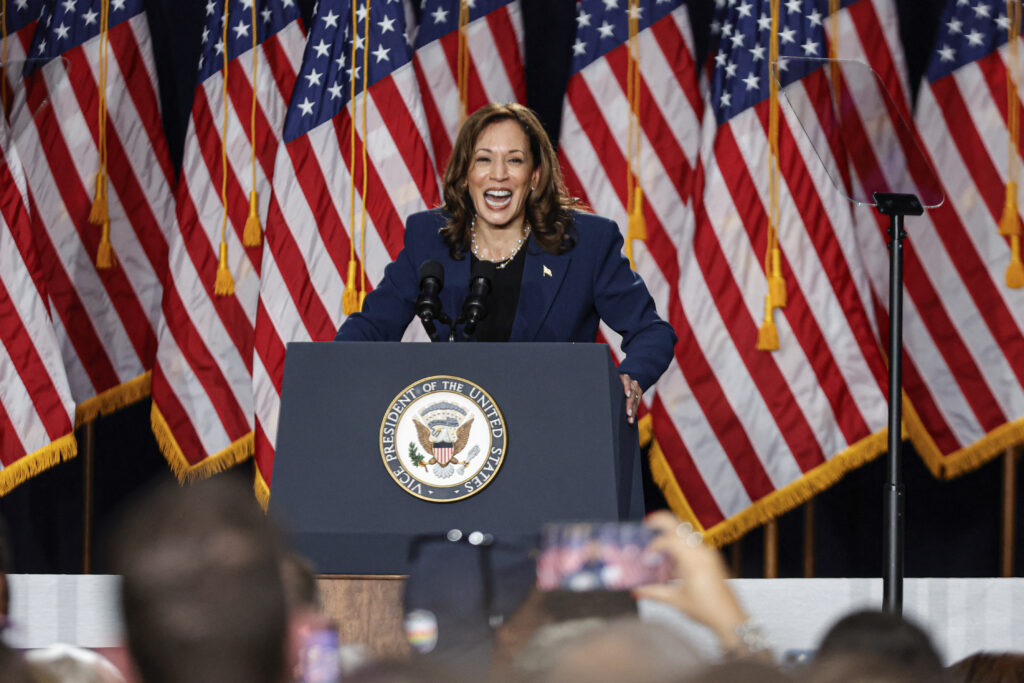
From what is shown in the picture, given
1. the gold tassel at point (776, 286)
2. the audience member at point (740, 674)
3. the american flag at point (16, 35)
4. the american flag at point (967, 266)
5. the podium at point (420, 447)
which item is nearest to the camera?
the audience member at point (740, 674)

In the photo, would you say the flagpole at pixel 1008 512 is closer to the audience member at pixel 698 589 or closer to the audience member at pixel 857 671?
the audience member at pixel 698 589

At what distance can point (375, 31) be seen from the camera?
14.9 ft

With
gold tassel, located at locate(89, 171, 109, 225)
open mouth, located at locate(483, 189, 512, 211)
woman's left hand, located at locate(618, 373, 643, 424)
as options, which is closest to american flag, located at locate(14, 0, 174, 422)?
gold tassel, located at locate(89, 171, 109, 225)

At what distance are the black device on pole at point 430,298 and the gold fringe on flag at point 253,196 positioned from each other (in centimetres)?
238

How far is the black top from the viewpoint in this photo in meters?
2.60

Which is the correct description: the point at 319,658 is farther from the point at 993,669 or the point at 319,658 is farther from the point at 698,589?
the point at 993,669

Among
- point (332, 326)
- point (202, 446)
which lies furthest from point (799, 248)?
point (202, 446)

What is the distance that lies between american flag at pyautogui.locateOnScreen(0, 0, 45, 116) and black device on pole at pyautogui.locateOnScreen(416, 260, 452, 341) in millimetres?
3157

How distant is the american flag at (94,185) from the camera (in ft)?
15.2

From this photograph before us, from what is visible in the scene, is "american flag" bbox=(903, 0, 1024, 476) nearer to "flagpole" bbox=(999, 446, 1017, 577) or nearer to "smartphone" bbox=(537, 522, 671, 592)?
"flagpole" bbox=(999, 446, 1017, 577)

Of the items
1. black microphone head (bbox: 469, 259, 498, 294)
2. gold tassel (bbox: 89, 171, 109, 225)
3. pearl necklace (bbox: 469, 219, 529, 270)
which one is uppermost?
gold tassel (bbox: 89, 171, 109, 225)

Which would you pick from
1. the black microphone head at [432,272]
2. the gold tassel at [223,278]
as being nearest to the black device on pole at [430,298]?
the black microphone head at [432,272]

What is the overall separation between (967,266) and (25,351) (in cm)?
359

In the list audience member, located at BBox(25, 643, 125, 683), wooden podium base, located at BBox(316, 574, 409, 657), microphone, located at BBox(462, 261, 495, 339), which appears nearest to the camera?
audience member, located at BBox(25, 643, 125, 683)
